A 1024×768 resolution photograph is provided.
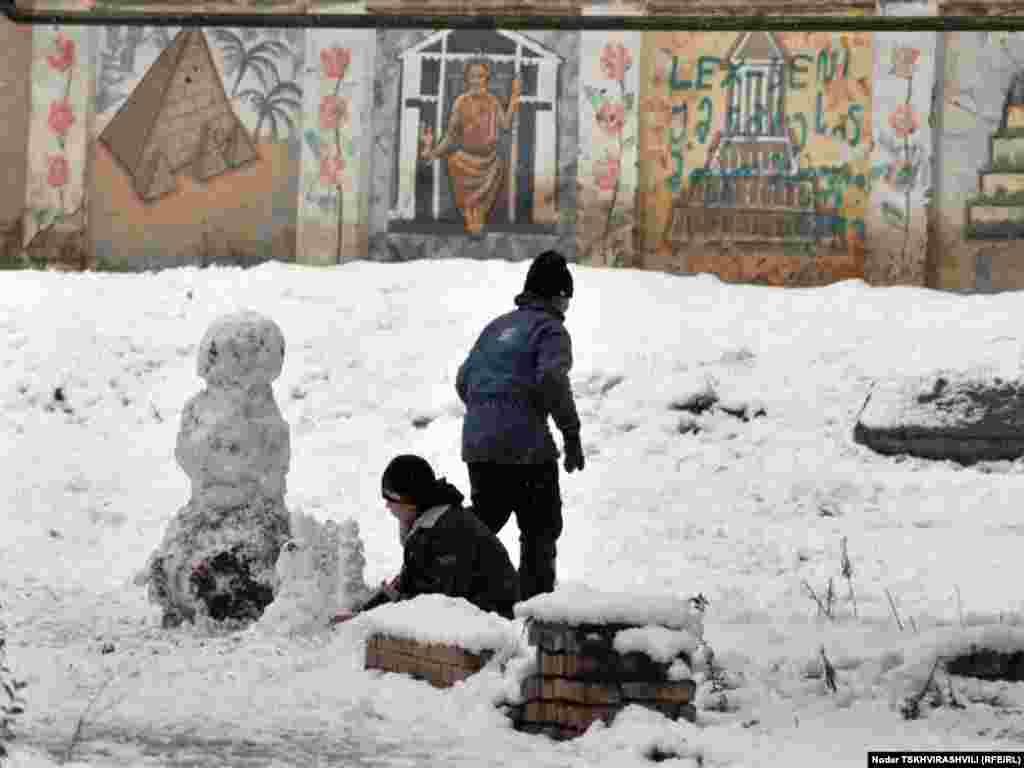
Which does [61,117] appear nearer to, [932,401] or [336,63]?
[336,63]

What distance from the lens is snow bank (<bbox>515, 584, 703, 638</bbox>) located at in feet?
16.7

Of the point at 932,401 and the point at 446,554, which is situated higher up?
the point at 932,401

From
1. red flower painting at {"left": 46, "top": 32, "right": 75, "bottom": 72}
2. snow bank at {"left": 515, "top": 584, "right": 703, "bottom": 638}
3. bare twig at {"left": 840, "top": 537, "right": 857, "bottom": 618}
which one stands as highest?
red flower painting at {"left": 46, "top": 32, "right": 75, "bottom": 72}

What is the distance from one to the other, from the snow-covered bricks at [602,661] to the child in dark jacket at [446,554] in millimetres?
1573

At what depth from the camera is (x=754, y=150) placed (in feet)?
59.4

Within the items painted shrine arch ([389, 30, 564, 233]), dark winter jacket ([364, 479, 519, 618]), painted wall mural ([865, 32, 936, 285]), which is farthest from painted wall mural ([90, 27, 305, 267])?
dark winter jacket ([364, 479, 519, 618])

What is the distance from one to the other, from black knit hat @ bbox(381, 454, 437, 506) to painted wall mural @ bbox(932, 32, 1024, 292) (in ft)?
38.6

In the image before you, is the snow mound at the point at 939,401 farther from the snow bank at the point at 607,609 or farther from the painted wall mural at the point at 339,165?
the snow bank at the point at 607,609

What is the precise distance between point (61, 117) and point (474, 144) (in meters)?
4.09

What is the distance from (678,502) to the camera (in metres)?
11.7

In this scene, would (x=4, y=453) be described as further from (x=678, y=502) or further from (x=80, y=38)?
(x=80, y=38)

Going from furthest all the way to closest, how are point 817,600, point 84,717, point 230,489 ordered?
1. point 230,489
2. point 817,600
3. point 84,717

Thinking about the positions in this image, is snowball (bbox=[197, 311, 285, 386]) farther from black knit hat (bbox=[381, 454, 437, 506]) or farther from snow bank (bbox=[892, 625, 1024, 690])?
snow bank (bbox=[892, 625, 1024, 690])

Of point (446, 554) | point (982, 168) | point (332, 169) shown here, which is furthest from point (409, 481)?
point (982, 168)
